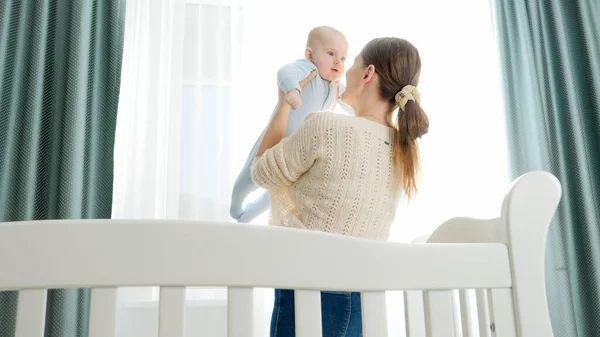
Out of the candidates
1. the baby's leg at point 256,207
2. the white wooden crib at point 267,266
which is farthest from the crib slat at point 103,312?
the baby's leg at point 256,207

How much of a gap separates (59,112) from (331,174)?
1098mm

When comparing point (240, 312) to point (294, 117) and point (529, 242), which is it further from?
point (294, 117)

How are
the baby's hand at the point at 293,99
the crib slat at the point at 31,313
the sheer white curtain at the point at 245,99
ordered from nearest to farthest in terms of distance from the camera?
1. the crib slat at the point at 31,313
2. the baby's hand at the point at 293,99
3. the sheer white curtain at the point at 245,99

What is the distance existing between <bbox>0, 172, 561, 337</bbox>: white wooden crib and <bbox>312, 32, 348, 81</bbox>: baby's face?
23.1 inches

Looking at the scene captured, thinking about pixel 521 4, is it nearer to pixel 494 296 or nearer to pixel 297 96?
pixel 297 96

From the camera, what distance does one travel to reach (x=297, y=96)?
1062 mm

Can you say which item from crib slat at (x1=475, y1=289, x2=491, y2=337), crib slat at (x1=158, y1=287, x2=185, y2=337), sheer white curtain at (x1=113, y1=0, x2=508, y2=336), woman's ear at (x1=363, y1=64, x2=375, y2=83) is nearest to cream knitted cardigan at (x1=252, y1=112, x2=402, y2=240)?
woman's ear at (x1=363, y1=64, x2=375, y2=83)

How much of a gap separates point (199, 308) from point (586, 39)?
1.69m

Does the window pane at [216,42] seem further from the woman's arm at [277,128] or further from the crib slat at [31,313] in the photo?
the crib slat at [31,313]

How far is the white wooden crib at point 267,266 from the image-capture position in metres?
0.50

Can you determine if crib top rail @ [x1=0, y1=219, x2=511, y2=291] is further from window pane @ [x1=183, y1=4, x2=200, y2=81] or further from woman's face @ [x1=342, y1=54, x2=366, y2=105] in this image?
window pane @ [x1=183, y1=4, x2=200, y2=81]

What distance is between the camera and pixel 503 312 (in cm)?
67

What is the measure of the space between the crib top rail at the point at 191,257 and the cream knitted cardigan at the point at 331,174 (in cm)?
37

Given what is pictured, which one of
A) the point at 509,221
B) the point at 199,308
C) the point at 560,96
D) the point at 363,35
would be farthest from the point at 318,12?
the point at 509,221
